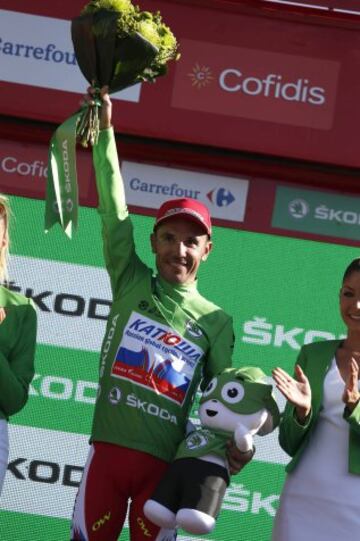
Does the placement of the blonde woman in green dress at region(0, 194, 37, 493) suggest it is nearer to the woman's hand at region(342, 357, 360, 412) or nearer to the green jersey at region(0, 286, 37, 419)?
the green jersey at region(0, 286, 37, 419)

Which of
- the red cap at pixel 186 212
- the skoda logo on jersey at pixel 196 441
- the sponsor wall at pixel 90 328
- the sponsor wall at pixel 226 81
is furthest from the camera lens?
the sponsor wall at pixel 226 81

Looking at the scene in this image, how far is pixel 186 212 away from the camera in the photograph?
422cm

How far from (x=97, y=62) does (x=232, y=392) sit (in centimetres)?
120

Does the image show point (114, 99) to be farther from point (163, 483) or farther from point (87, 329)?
point (163, 483)

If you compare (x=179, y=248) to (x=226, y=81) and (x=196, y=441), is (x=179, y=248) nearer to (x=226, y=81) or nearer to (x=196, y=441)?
(x=196, y=441)

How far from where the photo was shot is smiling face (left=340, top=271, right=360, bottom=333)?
4.04 meters

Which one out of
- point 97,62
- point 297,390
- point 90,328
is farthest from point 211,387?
point 90,328

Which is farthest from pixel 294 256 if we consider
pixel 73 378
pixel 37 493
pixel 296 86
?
pixel 37 493

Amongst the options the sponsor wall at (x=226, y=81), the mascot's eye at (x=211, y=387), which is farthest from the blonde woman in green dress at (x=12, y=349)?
the sponsor wall at (x=226, y=81)

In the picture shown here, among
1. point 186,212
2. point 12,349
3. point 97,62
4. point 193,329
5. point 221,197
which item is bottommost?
point 12,349

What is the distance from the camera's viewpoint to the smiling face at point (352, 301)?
13.3 ft

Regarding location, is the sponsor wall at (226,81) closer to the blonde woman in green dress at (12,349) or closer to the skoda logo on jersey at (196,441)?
the blonde woman in green dress at (12,349)

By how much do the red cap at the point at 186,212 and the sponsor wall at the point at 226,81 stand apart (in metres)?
1.14

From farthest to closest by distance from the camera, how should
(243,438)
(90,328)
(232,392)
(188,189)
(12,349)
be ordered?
(188,189), (90,328), (12,349), (232,392), (243,438)
